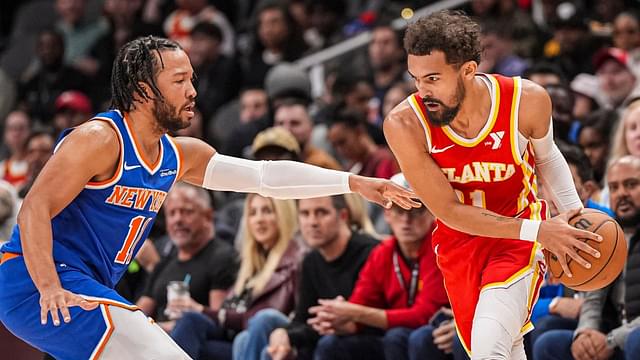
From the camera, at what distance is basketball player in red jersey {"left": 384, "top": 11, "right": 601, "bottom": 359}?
179 inches

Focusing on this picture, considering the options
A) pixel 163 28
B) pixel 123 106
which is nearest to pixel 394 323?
pixel 123 106

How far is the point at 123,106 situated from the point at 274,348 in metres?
2.22

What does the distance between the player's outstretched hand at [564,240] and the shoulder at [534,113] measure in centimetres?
46

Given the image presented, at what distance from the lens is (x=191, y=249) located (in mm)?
7320

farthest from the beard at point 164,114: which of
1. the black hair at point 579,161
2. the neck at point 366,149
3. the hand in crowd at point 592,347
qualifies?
the neck at point 366,149

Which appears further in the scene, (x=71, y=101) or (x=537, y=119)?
(x=71, y=101)

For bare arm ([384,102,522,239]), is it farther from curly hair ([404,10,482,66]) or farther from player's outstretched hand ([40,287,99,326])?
player's outstretched hand ([40,287,99,326])

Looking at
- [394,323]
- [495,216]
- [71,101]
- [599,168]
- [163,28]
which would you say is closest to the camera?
[495,216]

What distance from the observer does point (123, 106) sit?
470 centimetres

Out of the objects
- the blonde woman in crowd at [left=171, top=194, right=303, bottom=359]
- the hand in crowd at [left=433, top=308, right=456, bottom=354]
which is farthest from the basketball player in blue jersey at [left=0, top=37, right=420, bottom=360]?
the blonde woman in crowd at [left=171, top=194, right=303, bottom=359]

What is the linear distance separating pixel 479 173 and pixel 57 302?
6.12ft


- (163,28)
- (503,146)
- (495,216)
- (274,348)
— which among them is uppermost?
(163,28)

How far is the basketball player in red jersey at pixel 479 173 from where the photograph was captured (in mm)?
4559

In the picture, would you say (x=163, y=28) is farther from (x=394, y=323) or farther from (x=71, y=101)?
(x=394, y=323)
